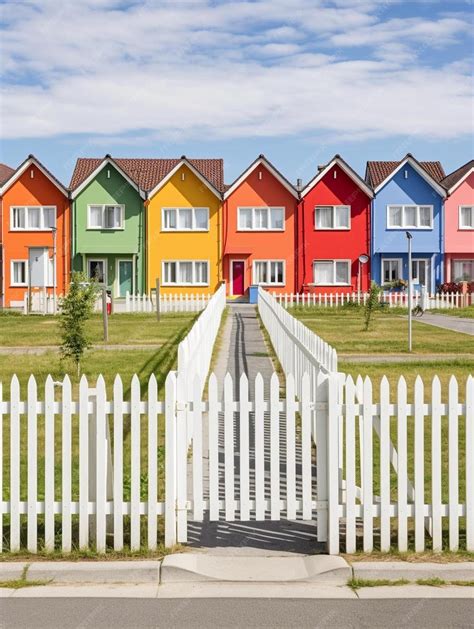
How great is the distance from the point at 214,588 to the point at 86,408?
1.70m

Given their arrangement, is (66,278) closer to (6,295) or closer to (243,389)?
(6,295)

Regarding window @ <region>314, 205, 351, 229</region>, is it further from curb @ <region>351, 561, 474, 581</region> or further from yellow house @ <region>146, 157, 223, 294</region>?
curb @ <region>351, 561, 474, 581</region>

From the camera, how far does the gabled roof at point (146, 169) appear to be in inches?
1999

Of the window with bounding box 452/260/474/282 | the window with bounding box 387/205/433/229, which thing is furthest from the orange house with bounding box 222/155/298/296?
the window with bounding box 452/260/474/282

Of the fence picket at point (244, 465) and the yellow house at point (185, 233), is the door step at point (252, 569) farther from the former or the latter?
the yellow house at point (185, 233)

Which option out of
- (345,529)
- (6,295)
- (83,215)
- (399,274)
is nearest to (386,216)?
(399,274)

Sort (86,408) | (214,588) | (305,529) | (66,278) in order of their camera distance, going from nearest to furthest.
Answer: (214,588) → (86,408) → (305,529) → (66,278)

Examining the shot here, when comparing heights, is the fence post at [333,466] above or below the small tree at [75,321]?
below

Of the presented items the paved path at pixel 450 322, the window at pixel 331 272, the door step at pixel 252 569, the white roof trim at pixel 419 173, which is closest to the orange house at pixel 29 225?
the window at pixel 331 272

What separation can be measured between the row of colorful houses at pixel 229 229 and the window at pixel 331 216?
0.06m

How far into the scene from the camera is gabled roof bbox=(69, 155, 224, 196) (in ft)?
167

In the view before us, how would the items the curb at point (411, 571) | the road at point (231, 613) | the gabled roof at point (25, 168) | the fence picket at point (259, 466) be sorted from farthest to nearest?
the gabled roof at point (25, 168), the fence picket at point (259, 466), the curb at point (411, 571), the road at point (231, 613)

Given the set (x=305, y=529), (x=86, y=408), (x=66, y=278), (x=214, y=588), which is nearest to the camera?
(x=214, y=588)

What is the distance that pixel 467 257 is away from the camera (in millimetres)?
52188
